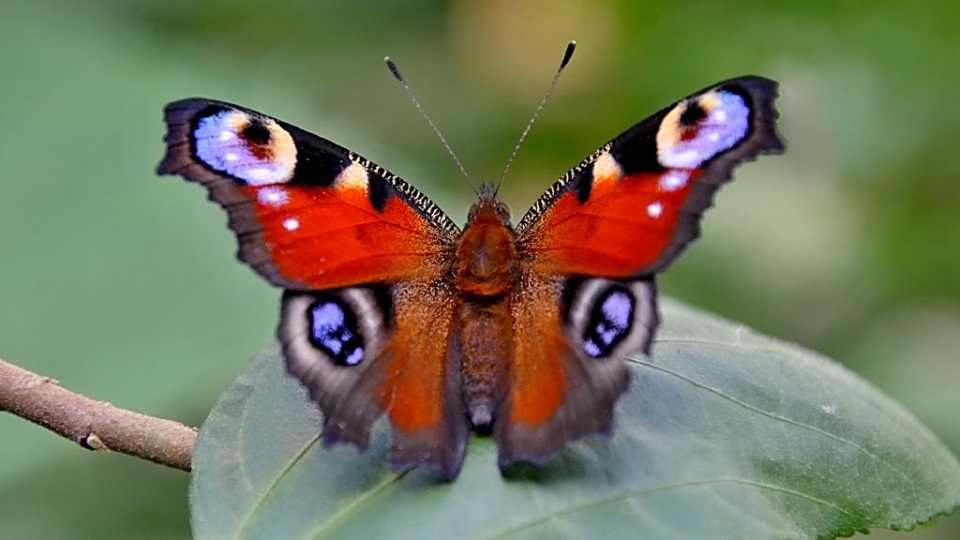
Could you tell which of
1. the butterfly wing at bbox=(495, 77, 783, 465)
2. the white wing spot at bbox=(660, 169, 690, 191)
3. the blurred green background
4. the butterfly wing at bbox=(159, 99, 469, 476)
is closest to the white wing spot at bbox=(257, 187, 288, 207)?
the butterfly wing at bbox=(159, 99, 469, 476)

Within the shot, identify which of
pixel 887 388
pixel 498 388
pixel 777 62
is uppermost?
pixel 777 62

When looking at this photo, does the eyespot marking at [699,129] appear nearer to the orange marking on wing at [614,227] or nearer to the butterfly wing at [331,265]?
the orange marking on wing at [614,227]

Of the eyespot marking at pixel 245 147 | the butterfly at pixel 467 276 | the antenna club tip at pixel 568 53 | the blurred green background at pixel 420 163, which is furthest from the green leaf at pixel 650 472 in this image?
the blurred green background at pixel 420 163

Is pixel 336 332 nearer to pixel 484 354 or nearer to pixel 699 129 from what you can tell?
pixel 484 354

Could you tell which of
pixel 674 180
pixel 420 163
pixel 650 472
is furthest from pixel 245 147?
pixel 420 163

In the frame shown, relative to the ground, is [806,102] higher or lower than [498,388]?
higher

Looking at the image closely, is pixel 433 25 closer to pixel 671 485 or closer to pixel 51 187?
pixel 51 187

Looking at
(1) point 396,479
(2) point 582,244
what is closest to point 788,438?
(2) point 582,244
